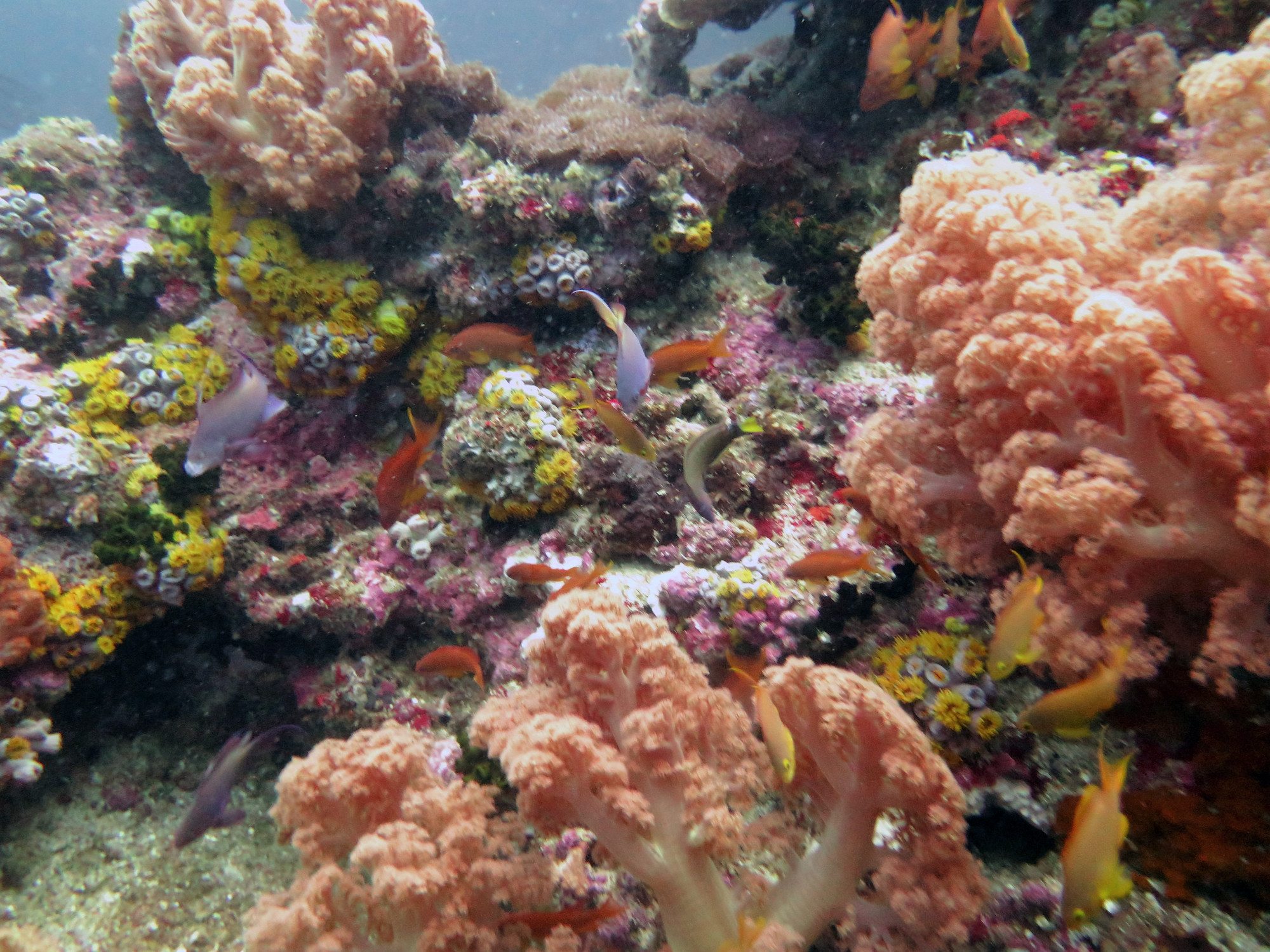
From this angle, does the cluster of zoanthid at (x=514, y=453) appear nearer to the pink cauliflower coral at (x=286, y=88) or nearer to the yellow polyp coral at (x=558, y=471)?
the yellow polyp coral at (x=558, y=471)

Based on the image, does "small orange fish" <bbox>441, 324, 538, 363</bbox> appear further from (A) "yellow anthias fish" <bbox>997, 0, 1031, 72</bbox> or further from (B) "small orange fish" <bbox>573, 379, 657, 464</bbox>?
(A) "yellow anthias fish" <bbox>997, 0, 1031, 72</bbox>

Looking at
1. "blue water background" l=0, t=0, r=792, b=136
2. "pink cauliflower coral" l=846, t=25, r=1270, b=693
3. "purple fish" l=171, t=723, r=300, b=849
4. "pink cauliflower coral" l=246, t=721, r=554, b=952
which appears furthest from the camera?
"blue water background" l=0, t=0, r=792, b=136

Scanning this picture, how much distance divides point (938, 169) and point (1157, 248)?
86 cm

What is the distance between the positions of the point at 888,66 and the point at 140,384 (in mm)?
6826

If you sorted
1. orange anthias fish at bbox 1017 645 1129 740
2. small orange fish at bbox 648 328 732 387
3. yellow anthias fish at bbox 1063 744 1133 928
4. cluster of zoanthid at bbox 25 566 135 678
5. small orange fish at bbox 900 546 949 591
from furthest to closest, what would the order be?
cluster of zoanthid at bbox 25 566 135 678 < small orange fish at bbox 648 328 732 387 < small orange fish at bbox 900 546 949 591 < orange anthias fish at bbox 1017 645 1129 740 < yellow anthias fish at bbox 1063 744 1133 928

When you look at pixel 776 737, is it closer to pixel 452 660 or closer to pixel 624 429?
pixel 624 429

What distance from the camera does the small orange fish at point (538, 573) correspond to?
3.65m

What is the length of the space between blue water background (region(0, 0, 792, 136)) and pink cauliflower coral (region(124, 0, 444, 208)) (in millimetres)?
45774

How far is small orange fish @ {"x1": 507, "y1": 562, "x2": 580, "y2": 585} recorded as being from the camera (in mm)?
3646

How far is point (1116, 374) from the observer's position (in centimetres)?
212

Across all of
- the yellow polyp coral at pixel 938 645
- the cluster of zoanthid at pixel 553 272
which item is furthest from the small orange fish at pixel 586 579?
the cluster of zoanthid at pixel 553 272

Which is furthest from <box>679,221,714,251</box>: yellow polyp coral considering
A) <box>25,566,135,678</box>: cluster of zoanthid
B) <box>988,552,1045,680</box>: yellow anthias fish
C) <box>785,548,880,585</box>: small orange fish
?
<box>25,566,135,678</box>: cluster of zoanthid

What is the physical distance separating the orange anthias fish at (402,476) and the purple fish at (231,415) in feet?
2.28

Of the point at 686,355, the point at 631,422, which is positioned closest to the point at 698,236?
the point at 686,355
